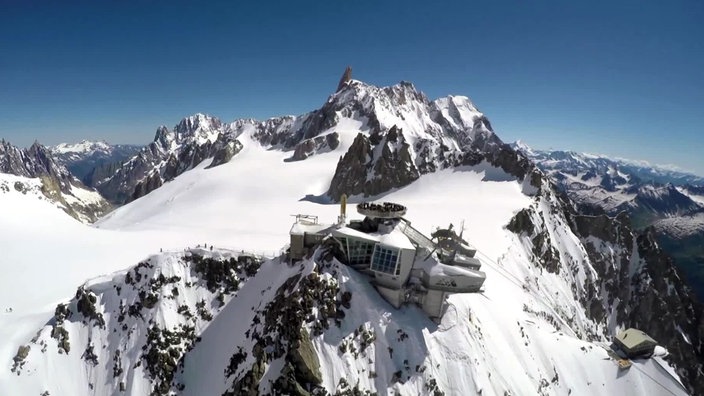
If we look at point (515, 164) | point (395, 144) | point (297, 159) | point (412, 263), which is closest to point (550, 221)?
point (515, 164)

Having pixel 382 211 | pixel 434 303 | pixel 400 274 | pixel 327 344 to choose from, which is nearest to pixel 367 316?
pixel 327 344

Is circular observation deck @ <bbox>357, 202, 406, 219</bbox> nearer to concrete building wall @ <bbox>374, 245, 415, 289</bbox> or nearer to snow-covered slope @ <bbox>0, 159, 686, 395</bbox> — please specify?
concrete building wall @ <bbox>374, 245, 415, 289</bbox>

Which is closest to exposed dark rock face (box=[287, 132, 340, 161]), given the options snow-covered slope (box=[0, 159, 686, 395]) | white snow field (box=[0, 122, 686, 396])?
white snow field (box=[0, 122, 686, 396])

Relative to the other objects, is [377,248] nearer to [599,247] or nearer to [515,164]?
[515,164]

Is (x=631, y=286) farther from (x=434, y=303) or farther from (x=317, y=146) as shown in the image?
(x=317, y=146)

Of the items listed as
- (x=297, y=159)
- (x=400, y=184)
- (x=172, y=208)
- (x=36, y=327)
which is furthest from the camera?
(x=297, y=159)

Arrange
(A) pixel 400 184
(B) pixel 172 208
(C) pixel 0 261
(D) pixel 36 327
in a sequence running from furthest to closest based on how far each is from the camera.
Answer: (A) pixel 400 184, (B) pixel 172 208, (C) pixel 0 261, (D) pixel 36 327

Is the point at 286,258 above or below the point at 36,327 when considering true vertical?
above

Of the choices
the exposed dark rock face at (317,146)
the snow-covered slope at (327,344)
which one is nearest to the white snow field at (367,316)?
the snow-covered slope at (327,344)

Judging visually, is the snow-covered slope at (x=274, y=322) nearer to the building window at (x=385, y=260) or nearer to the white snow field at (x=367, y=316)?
the white snow field at (x=367, y=316)
